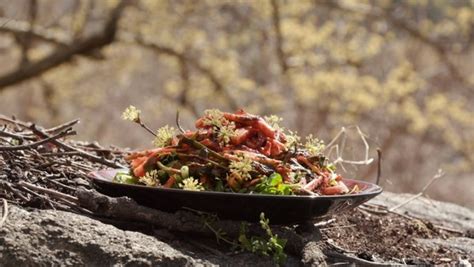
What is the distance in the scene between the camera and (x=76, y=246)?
2.57m

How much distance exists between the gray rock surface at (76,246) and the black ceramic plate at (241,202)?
0.15 m

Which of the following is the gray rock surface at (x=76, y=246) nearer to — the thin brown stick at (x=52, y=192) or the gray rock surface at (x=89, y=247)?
the gray rock surface at (x=89, y=247)

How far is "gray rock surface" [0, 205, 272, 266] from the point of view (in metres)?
2.50

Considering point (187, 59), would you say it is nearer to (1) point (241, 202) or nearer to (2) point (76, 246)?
(1) point (241, 202)

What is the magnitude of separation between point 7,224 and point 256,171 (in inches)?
32.2

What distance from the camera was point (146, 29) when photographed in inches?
441

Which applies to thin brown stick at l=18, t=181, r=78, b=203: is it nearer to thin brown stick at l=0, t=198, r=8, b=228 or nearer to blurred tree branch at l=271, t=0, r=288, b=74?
thin brown stick at l=0, t=198, r=8, b=228

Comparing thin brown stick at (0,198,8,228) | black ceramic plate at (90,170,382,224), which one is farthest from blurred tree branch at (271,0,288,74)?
thin brown stick at (0,198,8,228)

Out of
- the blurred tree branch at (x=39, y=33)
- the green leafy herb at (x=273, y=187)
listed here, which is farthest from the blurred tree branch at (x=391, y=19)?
the green leafy herb at (x=273, y=187)

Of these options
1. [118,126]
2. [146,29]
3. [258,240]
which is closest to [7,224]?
[258,240]

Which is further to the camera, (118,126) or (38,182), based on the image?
(118,126)

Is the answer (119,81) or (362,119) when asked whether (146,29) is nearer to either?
(119,81)

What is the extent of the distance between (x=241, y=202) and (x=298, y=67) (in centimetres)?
845

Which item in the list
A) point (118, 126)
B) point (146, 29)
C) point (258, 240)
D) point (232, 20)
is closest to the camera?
point (258, 240)
